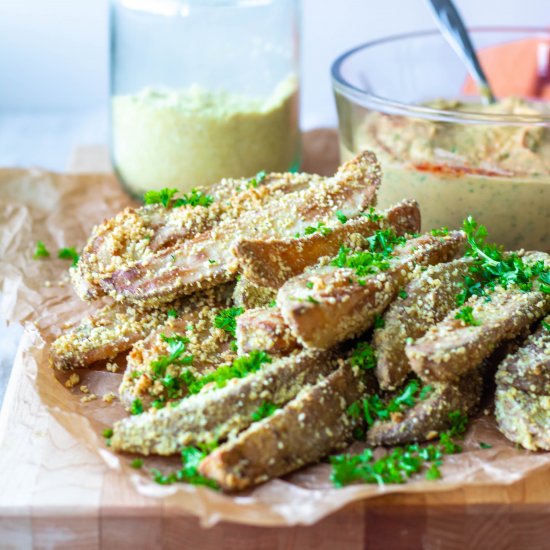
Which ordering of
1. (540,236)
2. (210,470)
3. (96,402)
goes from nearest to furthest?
(210,470)
(96,402)
(540,236)

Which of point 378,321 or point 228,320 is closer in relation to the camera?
point 378,321

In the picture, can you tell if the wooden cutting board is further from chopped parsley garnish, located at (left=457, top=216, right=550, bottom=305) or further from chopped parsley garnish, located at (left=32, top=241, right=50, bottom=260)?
chopped parsley garnish, located at (left=32, top=241, right=50, bottom=260)

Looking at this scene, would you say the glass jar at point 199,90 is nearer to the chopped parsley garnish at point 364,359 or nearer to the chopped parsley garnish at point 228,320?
the chopped parsley garnish at point 228,320

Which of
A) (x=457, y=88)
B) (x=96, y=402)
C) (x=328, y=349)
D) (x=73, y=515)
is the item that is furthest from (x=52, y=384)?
(x=457, y=88)

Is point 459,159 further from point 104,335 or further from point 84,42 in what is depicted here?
point 84,42

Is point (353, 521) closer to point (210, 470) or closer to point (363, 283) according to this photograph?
point (210, 470)

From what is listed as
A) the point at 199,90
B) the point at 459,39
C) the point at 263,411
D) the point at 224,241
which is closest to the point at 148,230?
the point at 224,241

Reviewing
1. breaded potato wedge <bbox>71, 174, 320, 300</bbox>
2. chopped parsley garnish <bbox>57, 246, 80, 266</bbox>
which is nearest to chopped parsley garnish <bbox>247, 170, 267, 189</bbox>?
breaded potato wedge <bbox>71, 174, 320, 300</bbox>
